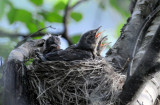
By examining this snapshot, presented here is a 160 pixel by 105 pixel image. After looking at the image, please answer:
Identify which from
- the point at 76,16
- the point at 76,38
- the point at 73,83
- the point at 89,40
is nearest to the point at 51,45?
the point at 89,40

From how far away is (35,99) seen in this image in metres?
3.67

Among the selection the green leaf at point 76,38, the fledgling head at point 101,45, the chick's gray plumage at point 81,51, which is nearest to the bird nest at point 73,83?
the chick's gray plumage at point 81,51

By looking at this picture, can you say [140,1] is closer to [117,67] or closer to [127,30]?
[127,30]

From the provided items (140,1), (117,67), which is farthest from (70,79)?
(140,1)

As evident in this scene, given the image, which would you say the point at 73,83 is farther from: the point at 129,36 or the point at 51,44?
the point at 129,36

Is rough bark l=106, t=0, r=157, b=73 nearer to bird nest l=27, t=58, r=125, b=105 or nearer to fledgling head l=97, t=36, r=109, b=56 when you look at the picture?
fledgling head l=97, t=36, r=109, b=56

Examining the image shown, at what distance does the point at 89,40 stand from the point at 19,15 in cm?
124

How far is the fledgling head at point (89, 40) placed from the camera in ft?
15.4

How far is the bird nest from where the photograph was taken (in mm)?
3551

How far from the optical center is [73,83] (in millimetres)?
3717

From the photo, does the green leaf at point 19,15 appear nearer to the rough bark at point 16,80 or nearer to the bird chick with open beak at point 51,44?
the bird chick with open beak at point 51,44

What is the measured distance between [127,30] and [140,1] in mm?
709

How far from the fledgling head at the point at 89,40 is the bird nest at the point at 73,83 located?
723 mm

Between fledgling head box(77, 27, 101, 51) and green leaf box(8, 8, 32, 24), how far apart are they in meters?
0.96
